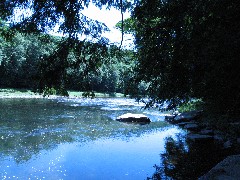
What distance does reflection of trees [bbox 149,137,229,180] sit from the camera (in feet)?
39.2

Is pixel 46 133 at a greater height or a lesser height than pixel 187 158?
greater

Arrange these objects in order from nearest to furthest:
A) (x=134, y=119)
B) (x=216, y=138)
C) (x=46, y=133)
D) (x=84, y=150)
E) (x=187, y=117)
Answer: (x=84, y=150) < (x=216, y=138) < (x=46, y=133) < (x=134, y=119) < (x=187, y=117)

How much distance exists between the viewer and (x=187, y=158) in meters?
14.4

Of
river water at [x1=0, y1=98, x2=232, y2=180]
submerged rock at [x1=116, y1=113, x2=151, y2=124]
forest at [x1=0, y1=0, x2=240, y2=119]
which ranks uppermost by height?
forest at [x1=0, y1=0, x2=240, y2=119]

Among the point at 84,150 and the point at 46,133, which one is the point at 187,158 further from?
the point at 46,133

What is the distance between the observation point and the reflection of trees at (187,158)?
39.2 ft

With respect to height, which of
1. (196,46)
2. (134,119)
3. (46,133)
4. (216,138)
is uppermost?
(196,46)

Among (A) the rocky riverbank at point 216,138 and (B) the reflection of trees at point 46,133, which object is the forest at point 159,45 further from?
(B) the reflection of trees at point 46,133

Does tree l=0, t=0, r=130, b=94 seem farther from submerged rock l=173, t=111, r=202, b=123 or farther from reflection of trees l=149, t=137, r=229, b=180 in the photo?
submerged rock l=173, t=111, r=202, b=123

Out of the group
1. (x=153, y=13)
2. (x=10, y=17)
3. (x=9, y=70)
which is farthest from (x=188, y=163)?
(x=9, y=70)

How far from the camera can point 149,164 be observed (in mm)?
13562

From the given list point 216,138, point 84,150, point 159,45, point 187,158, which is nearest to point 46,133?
point 84,150

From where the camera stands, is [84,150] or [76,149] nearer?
[84,150]

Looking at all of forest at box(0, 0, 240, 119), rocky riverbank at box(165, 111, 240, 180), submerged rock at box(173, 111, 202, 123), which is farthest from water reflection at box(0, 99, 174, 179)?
forest at box(0, 0, 240, 119)
